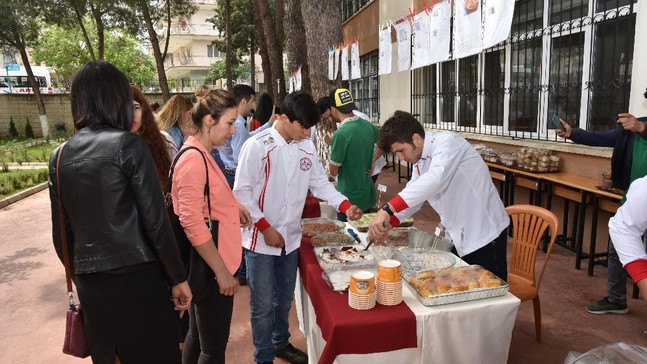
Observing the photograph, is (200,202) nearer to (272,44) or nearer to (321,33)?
(321,33)

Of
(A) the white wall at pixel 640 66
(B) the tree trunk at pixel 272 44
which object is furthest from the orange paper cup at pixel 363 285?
(B) the tree trunk at pixel 272 44

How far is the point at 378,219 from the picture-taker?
2232 millimetres

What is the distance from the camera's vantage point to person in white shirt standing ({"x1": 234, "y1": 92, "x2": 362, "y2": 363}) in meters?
2.37

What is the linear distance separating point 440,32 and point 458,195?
310 cm

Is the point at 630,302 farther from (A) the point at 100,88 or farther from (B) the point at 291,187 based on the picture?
(A) the point at 100,88

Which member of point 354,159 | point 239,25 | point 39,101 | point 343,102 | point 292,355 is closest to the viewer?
point 292,355

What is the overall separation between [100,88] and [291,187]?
3.90ft

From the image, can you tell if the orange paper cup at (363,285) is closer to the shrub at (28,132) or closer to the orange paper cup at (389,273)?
the orange paper cup at (389,273)

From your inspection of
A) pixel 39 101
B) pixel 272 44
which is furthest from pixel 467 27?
pixel 39 101

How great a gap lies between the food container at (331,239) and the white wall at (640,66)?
10.5ft

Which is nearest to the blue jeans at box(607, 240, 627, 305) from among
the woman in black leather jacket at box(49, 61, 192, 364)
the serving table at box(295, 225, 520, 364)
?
the serving table at box(295, 225, 520, 364)

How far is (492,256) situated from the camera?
2.34 m

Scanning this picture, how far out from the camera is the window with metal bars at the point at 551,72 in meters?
4.32

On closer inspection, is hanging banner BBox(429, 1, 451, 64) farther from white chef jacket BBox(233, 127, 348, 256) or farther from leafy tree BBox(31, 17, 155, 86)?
leafy tree BBox(31, 17, 155, 86)
